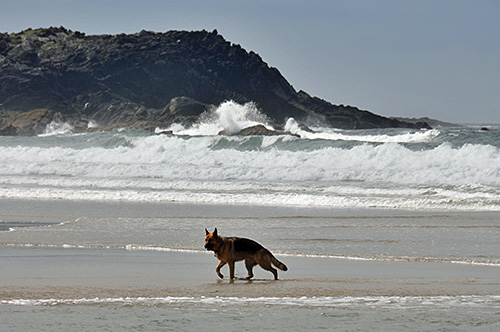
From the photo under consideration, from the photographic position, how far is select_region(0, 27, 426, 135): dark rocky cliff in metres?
114

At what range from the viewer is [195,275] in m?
7.30

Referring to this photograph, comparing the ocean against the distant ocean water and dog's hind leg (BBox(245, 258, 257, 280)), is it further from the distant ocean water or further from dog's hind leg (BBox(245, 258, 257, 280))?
dog's hind leg (BBox(245, 258, 257, 280))

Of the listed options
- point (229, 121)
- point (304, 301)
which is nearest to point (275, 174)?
point (304, 301)

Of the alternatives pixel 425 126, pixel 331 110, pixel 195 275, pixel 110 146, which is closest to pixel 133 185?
pixel 195 275

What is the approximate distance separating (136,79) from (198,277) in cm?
12658

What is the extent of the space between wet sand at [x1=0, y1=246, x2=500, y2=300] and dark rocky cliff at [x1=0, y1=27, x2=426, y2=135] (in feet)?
307

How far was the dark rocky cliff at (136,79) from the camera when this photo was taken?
11381 centimetres

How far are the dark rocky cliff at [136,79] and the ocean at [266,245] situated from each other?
8177cm

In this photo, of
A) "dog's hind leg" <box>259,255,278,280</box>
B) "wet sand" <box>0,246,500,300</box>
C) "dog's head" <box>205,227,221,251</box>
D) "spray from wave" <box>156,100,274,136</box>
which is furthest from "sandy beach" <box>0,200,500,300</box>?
"spray from wave" <box>156,100,274,136</box>

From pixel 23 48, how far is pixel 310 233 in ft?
401

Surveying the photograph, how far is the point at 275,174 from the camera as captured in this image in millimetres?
23109

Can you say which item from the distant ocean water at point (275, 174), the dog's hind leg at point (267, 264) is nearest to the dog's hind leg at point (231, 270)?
the dog's hind leg at point (267, 264)

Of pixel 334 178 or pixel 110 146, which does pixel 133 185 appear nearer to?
pixel 334 178

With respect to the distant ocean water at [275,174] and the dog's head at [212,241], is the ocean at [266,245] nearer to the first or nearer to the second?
the distant ocean water at [275,174]
